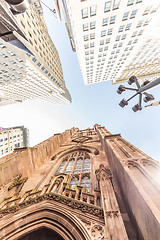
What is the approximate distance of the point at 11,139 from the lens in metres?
52.1

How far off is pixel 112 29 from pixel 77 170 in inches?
862

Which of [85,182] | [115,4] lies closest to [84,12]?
[115,4]

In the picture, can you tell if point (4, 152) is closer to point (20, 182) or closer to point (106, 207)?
point (20, 182)

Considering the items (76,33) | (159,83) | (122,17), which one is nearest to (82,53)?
(76,33)

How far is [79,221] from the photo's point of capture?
4684mm

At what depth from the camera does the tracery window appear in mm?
9539

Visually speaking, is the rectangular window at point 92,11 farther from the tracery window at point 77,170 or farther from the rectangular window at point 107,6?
the tracery window at point 77,170

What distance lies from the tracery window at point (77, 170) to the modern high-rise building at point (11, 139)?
41.4 metres

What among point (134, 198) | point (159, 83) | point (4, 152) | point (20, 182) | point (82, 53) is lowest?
point (4, 152)

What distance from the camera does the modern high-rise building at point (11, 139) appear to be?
46172 mm

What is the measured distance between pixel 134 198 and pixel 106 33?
23255 mm

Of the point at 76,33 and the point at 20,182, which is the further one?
the point at 76,33

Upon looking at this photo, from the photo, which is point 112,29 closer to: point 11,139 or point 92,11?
point 92,11

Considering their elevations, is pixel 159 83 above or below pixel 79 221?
above
